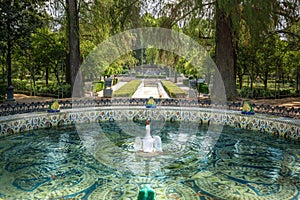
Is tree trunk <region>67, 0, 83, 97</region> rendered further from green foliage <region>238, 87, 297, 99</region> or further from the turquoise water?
green foliage <region>238, 87, 297, 99</region>

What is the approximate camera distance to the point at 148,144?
22.3ft

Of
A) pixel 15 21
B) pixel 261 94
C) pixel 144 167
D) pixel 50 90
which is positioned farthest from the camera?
pixel 50 90

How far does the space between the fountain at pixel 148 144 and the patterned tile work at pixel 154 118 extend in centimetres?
418

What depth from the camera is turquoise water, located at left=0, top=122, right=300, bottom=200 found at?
493 centimetres

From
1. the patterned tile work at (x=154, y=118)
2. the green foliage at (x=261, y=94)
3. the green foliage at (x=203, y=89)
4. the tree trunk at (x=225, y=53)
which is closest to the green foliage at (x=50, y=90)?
the patterned tile work at (x=154, y=118)

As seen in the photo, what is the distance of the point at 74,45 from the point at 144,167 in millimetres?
11663

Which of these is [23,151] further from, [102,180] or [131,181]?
[131,181]

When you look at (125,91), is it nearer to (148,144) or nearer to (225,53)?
(225,53)

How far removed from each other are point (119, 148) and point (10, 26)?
1065 cm

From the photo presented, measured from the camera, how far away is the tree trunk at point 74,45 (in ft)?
50.7

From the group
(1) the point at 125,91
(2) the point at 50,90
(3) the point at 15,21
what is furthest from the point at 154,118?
(2) the point at 50,90

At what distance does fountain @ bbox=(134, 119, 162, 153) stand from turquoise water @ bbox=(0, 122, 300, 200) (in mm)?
190

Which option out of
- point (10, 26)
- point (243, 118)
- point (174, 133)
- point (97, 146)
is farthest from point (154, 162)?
point (10, 26)

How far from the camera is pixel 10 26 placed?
48.3 ft
